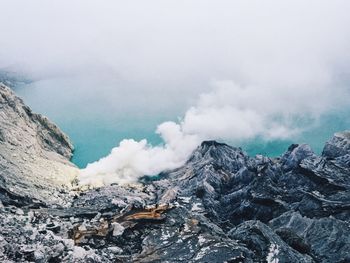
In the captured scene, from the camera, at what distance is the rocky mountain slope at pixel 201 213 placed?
45.2 m

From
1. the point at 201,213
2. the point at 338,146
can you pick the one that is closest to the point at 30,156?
the point at 201,213

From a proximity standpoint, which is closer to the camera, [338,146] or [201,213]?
[201,213]

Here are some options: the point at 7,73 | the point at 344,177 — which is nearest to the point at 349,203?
the point at 344,177

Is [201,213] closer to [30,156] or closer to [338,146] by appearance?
[338,146]

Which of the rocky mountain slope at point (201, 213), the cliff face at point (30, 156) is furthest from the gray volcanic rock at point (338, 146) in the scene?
the cliff face at point (30, 156)

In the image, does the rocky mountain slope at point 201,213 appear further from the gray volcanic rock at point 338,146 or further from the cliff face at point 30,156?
the cliff face at point 30,156

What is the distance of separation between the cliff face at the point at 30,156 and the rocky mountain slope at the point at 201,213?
0.52m

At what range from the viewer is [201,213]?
244 feet

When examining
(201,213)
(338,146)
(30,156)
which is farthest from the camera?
(30,156)

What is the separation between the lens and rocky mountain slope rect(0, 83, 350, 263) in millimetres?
45250

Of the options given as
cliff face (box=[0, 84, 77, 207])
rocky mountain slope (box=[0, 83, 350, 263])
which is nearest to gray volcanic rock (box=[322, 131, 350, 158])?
rocky mountain slope (box=[0, 83, 350, 263])

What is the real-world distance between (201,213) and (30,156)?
42.8 metres

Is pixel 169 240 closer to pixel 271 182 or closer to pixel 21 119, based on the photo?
pixel 271 182

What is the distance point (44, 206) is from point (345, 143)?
5144cm
